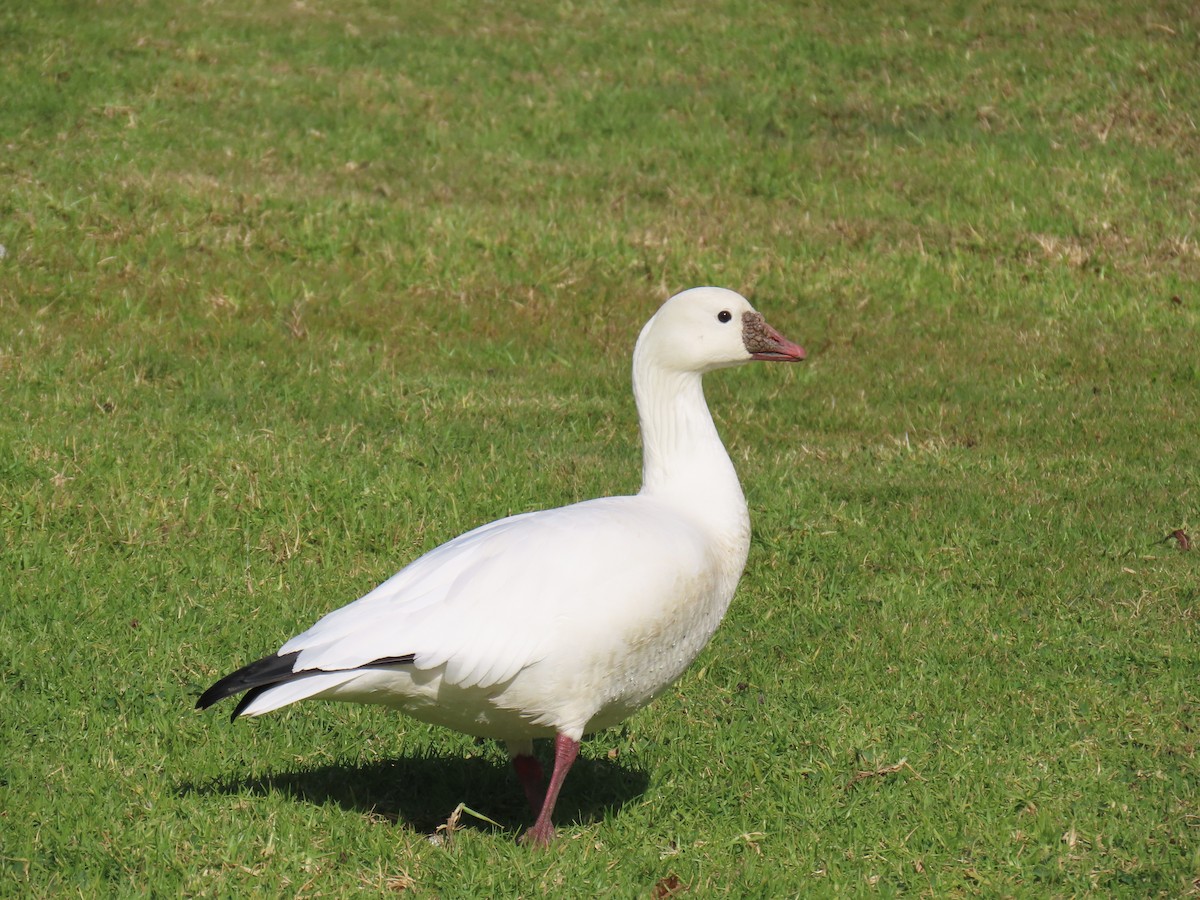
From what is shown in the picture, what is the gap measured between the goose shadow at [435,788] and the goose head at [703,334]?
5.14 ft

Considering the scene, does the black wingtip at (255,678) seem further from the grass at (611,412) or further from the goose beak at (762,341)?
the goose beak at (762,341)

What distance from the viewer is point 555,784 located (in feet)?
15.6

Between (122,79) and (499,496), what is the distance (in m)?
7.80

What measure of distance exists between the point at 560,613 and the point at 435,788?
122 centimetres

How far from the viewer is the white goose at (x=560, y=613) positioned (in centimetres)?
441

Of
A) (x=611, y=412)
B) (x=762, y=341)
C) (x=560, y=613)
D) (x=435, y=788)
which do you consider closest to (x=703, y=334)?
(x=762, y=341)

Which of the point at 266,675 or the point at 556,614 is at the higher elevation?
the point at 556,614

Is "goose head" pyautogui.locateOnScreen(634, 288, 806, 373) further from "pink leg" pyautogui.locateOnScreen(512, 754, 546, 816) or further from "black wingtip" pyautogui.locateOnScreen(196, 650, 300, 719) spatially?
"black wingtip" pyautogui.locateOnScreen(196, 650, 300, 719)

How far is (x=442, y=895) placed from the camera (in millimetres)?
4531

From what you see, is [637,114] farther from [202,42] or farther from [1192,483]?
[1192,483]

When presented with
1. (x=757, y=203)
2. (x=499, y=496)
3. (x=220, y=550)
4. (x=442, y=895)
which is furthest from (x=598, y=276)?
(x=442, y=895)

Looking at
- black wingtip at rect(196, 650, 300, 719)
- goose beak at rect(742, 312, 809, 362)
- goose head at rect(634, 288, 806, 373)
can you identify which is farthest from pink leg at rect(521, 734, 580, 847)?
goose beak at rect(742, 312, 809, 362)

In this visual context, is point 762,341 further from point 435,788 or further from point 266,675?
point 266,675

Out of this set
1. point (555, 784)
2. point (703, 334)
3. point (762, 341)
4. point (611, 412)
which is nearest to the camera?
point (555, 784)
